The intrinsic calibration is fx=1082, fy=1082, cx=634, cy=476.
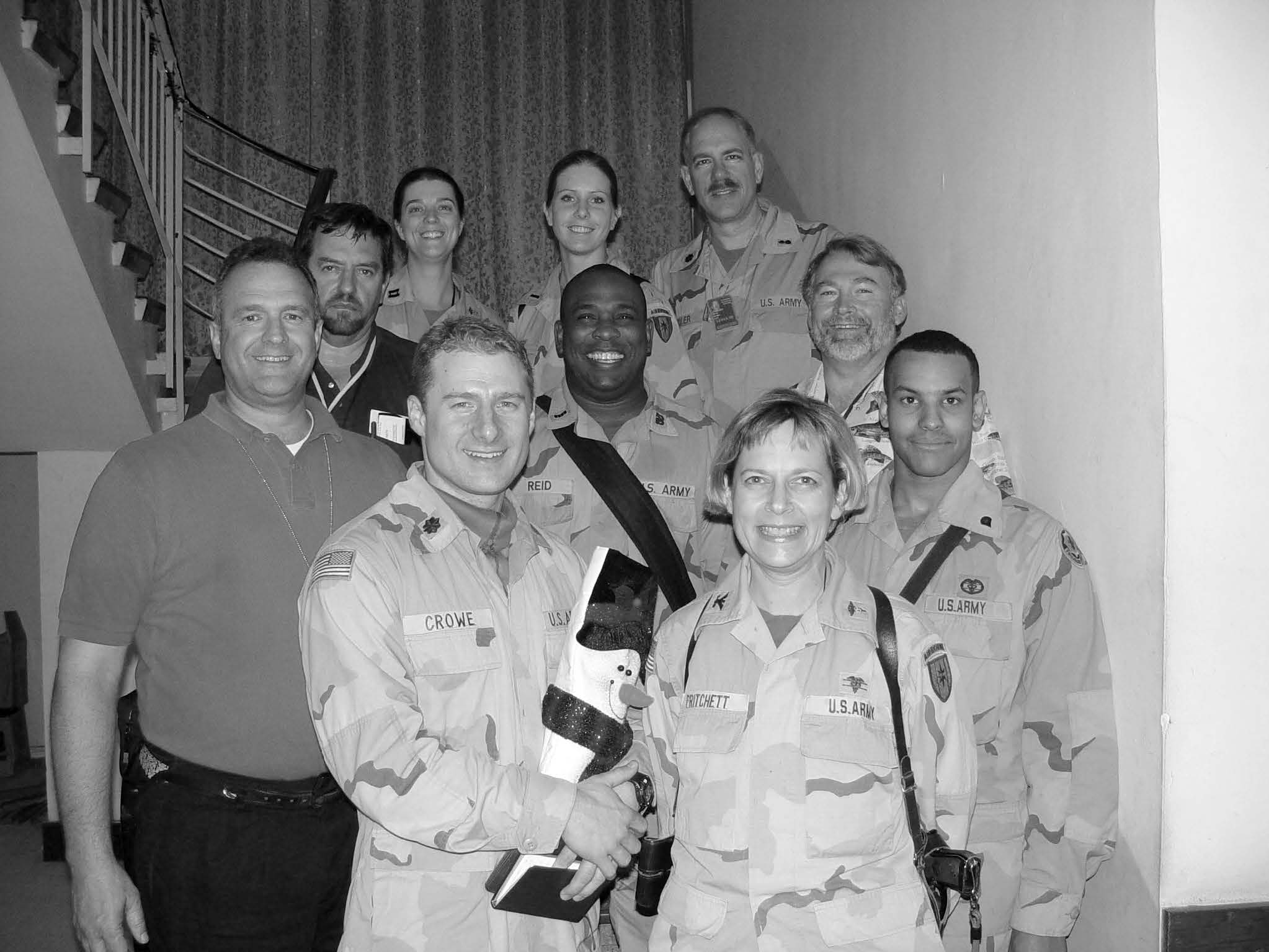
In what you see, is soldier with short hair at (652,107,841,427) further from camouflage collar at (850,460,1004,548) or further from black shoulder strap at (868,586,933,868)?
black shoulder strap at (868,586,933,868)

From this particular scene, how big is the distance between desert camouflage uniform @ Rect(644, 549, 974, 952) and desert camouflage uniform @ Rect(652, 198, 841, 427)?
1514mm

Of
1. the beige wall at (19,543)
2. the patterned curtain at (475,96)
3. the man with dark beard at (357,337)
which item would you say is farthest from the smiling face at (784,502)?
the beige wall at (19,543)

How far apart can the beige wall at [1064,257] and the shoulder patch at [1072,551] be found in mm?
62

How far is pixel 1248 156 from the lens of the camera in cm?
213

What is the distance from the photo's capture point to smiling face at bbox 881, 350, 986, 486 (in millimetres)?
2506

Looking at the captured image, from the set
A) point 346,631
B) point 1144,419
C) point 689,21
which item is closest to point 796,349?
point 1144,419

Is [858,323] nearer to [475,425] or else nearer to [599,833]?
[475,425]

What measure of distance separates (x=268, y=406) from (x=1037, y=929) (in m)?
1.95

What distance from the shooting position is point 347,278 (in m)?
3.16

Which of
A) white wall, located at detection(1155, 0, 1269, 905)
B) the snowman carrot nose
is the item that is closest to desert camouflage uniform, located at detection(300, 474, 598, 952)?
the snowman carrot nose

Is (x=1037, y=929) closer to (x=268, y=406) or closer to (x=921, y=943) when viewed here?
(x=921, y=943)

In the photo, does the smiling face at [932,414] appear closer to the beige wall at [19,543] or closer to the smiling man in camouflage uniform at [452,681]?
the smiling man in camouflage uniform at [452,681]

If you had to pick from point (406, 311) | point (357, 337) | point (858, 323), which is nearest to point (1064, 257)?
point (858, 323)

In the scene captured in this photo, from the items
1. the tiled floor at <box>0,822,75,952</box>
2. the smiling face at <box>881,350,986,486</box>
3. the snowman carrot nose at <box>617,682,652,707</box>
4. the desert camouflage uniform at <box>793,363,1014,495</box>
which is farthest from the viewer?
the tiled floor at <box>0,822,75,952</box>
